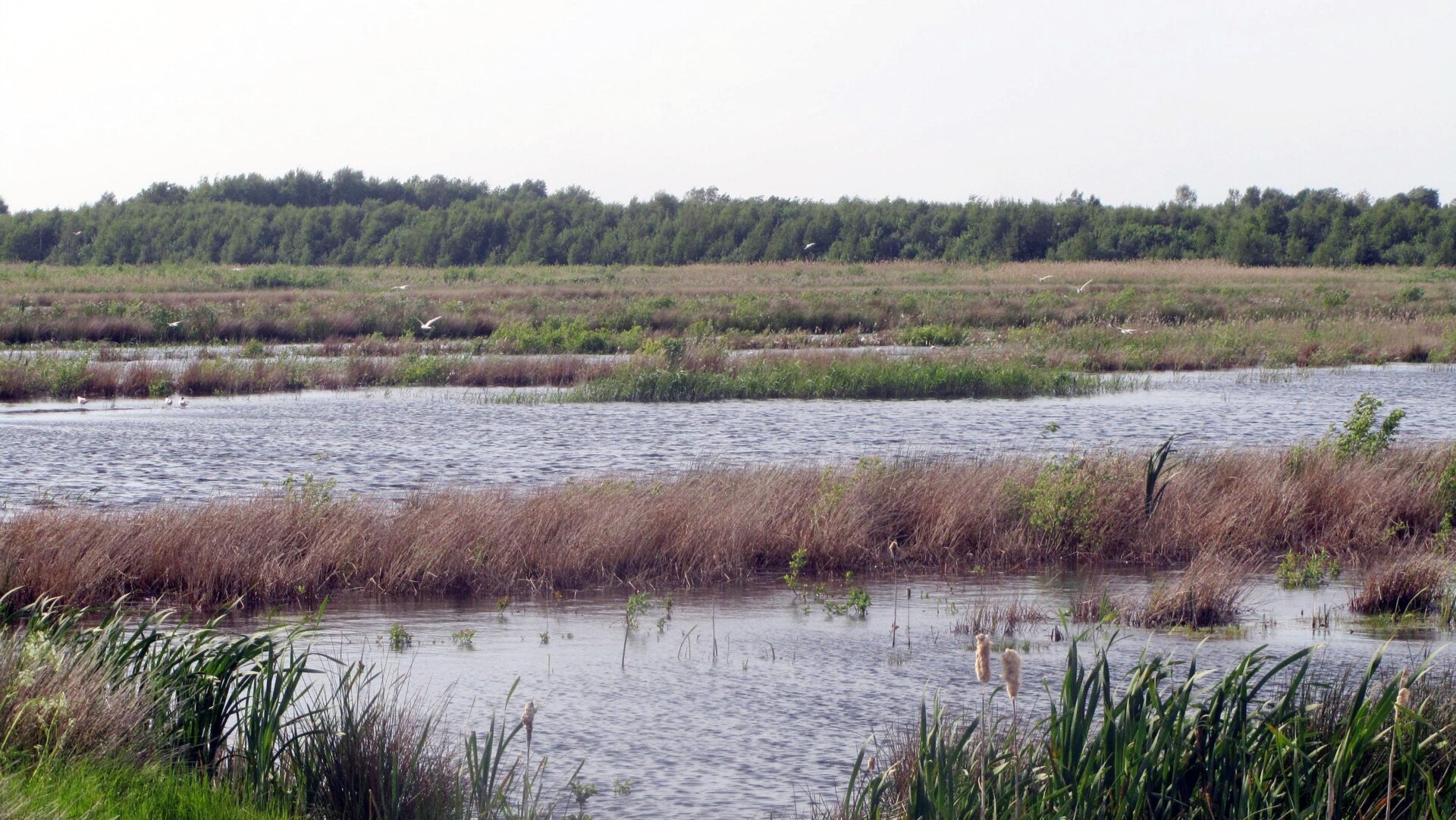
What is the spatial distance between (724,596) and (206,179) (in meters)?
118

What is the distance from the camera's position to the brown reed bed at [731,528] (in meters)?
11.9

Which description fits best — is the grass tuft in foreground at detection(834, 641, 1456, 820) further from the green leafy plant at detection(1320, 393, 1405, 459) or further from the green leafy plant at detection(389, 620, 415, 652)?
the green leafy plant at detection(1320, 393, 1405, 459)

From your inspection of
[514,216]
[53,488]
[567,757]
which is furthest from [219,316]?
[514,216]

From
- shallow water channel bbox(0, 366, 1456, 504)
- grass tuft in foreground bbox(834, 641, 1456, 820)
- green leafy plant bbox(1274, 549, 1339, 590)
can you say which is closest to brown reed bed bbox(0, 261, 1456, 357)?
shallow water channel bbox(0, 366, 1456, 504)

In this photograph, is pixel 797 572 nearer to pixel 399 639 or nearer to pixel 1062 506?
pixel 1062 506

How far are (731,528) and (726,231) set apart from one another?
80339 millimetres

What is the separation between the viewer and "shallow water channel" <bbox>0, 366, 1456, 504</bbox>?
753 inches

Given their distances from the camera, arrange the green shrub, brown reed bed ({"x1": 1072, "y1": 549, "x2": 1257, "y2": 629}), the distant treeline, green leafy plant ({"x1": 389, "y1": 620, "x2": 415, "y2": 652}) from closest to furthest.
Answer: green leafy plant ({"x1": 389, "y1": 620, "x2": 415, "y2": 652}) → brown reed bed ({"x1": 1072, "y1": 549, "x2": 1257, "y2": 629}) → the green shrub → the distant treeline

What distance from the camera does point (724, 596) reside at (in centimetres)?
1270

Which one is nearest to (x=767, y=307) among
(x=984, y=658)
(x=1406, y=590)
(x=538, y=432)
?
(x=538, y=432)

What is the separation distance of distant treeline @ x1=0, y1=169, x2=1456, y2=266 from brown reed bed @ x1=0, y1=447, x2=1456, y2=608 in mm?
69239

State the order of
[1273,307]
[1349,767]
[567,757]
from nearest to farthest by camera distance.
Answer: [1349,767] < [567,757] < [1273,307]

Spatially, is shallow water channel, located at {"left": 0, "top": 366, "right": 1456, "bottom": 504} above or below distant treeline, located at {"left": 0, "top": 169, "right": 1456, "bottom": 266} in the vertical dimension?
below

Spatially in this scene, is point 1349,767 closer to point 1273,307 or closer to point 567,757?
point 567,757
